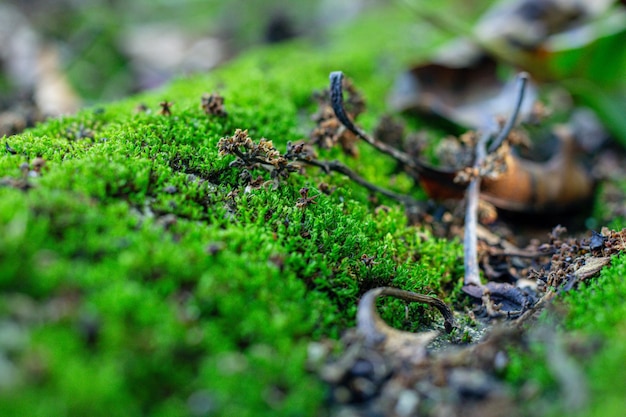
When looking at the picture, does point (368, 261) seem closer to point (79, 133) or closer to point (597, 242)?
point (597, 242)

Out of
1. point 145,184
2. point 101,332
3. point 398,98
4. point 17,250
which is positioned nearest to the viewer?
point 101,332

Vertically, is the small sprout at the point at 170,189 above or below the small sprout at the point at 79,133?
below

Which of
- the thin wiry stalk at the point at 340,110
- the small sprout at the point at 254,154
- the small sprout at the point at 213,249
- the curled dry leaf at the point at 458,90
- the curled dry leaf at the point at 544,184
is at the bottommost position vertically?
the small sprout at the point at 213,249

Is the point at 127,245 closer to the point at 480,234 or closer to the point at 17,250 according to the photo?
the point at 17,250

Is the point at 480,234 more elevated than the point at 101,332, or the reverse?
the point at 480,234

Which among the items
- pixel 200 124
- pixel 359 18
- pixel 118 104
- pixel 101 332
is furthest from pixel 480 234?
pixel 359 18

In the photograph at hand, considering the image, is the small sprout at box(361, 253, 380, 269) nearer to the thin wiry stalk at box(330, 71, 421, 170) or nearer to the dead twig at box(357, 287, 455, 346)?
the dead twig at box(357, 287, 455, 346)

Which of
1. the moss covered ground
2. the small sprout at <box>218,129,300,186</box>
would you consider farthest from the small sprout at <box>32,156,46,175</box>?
the small sprout at <box>218,129,300,186</box>

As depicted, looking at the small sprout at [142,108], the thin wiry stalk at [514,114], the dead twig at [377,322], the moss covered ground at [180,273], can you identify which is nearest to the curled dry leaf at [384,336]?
the dead twig at [377,322]

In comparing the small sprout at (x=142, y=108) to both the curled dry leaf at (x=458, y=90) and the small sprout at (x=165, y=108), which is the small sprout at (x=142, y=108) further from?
the curled dry leaf at (x=458, y=90)
